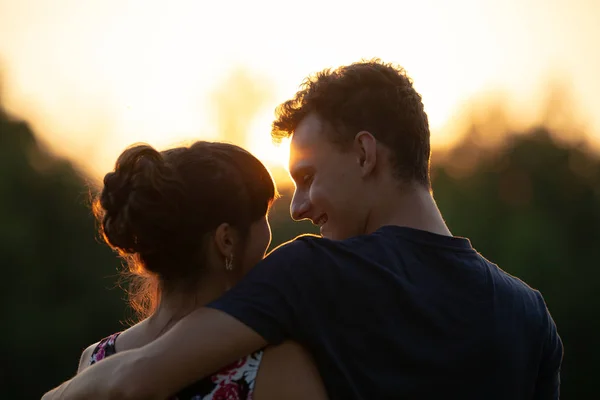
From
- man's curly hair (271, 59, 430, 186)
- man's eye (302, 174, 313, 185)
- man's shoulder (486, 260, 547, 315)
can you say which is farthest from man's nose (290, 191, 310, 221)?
man's shoulder (486, 260, 547, 315)

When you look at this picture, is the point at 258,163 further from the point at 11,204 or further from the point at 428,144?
the point at 11,204

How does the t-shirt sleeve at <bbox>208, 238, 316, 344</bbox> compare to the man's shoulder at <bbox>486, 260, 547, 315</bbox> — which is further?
the man's shoulder at <bbox>486, 260, 547, 315</bbox>

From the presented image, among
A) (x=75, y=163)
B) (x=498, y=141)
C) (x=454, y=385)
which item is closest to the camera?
(x=454, y=385)

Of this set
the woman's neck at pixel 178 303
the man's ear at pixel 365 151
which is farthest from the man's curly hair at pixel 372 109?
the woman's neck at pixel 178 303

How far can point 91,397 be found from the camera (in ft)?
7.48

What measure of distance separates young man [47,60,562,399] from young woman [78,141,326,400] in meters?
0.28

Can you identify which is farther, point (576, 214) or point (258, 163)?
point (576, 214)

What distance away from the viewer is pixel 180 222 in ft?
8.12

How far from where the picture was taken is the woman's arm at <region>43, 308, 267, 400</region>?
2.17m

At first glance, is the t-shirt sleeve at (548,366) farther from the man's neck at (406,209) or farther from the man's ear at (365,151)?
the man's ear at (365,151)

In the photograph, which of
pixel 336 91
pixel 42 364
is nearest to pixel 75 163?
pixel 42 364

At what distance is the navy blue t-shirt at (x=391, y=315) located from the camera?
2.24 metres

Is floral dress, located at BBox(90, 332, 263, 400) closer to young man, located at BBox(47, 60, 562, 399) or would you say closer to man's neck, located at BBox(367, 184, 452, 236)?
young man, located at BBox(47, 60, 562, 399)

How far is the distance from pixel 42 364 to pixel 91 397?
22.9 m
